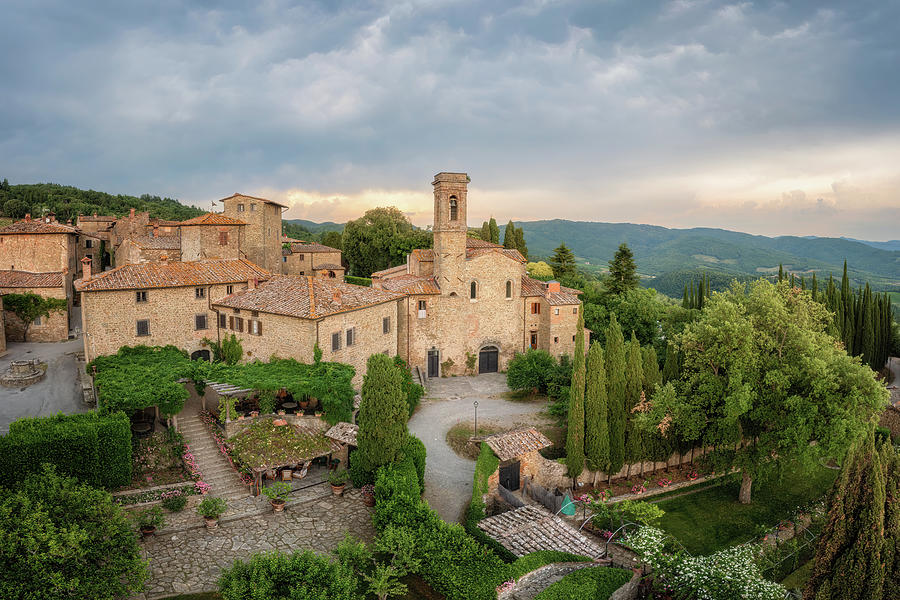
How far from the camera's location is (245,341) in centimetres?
2812

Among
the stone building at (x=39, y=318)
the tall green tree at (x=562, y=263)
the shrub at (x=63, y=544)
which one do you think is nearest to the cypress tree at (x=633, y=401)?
the shrub at (x=63, y=544)

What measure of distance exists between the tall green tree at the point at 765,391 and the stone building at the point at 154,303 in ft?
74.2

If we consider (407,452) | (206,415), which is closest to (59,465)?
(206,415)

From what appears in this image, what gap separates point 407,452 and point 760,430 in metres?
13.9

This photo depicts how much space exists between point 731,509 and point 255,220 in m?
37.6

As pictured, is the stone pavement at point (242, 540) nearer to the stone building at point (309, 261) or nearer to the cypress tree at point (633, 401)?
the cypress tree at point (633, 401)

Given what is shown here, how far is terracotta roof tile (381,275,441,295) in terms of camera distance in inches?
1344

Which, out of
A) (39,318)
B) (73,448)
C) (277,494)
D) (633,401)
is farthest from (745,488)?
(39,318)

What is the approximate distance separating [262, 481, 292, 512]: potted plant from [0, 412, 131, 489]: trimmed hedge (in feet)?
16.2

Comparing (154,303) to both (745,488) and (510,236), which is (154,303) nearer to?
(745,488)

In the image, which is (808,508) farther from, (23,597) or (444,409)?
(23,597)

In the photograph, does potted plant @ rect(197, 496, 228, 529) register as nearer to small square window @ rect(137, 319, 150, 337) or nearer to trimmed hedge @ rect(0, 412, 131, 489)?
trimmed hedge @ rect(0, 412, 131, 489)

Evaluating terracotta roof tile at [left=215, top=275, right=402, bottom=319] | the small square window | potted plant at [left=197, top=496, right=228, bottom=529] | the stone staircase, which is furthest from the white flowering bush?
the small square window

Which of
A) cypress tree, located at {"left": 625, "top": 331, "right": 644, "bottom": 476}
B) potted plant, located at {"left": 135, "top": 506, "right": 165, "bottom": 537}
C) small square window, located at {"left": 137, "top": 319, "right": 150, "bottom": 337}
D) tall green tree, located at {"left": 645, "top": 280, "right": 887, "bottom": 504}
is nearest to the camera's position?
potted plant, located at {"left": 135, "top": 506, "right": 165, "bottom": 537}
